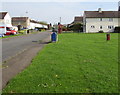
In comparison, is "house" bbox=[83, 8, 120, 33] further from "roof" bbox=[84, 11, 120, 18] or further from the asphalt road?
the asphalt road

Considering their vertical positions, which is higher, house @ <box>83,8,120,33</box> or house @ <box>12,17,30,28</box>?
house @ <box>12,17,30,28</box>

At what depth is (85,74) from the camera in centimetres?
585

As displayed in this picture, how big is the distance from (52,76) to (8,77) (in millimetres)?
1553

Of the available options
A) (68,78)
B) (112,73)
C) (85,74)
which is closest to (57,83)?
(68,78)

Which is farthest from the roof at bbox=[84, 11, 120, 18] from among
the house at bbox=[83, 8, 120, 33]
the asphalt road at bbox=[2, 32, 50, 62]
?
the asphalt road at bbox=[2, 32, 50, 62]

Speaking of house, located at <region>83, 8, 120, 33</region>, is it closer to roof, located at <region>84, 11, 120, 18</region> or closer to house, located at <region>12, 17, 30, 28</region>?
roof, located at <region>84, 11, 120, 18</region>

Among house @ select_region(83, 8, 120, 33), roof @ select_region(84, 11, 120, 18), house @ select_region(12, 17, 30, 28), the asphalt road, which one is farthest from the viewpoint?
house @ select_region(12, 17, 30, 28)

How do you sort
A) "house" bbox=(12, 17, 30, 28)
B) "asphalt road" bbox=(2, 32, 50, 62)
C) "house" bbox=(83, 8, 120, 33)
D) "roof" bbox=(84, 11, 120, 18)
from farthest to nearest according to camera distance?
"house" bbox=(12, 17, 30, 28) < "roof" bbox=(84, 11, 120, 18) < "house" bbox=(83, 8, 120, 33) < "asphalt road" bbox=(2, 32, 50, 62)

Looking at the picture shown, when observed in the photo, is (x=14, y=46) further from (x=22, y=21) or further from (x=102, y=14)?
(x=22, y=21)

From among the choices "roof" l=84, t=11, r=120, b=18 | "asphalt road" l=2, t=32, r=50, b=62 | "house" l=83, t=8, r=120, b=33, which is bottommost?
"asphalt road" l=2, t=32, r=50, b=62

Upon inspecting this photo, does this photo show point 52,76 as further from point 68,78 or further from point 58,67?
point 58,67

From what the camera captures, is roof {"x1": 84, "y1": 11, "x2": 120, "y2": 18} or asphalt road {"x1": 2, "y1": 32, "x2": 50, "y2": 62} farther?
roof {"x1": 84, "y1": 11, "x2": 120, "y2": 18}

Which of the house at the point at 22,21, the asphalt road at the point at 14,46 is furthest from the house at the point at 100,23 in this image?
the house at the point at 22,21

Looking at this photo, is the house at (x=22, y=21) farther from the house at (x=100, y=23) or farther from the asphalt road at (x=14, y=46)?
the asphalt road at (x=14, y=46)
